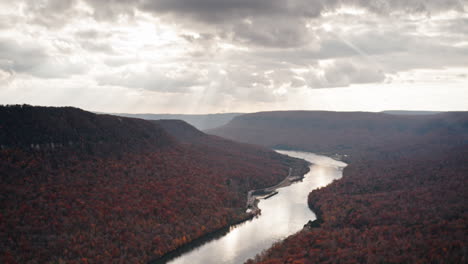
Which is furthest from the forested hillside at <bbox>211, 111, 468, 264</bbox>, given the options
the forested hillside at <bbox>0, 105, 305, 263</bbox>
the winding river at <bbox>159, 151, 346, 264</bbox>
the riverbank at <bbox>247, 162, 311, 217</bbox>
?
the forested hillside at <bbox>0, 105, 305, 263</bbox>

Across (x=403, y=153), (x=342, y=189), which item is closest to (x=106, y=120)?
(x=342, y=189)

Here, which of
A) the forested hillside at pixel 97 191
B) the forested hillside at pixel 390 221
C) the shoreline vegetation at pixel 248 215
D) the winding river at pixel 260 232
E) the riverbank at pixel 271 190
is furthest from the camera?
the riverbank at pixel 271 190

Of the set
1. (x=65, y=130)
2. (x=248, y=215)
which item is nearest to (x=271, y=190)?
(x=248, y=215)

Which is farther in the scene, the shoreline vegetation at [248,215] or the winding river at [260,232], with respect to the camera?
the shoreline vegetation at [248,215]

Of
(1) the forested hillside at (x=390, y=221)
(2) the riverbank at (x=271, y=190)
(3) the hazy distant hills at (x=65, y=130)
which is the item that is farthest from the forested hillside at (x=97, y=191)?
(1) the forested hillside at (x=390, y=221)

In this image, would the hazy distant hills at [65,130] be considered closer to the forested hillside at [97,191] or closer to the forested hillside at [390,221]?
the forested hillside at [97,191]

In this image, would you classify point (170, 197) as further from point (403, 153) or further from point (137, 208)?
point (403, 153)
